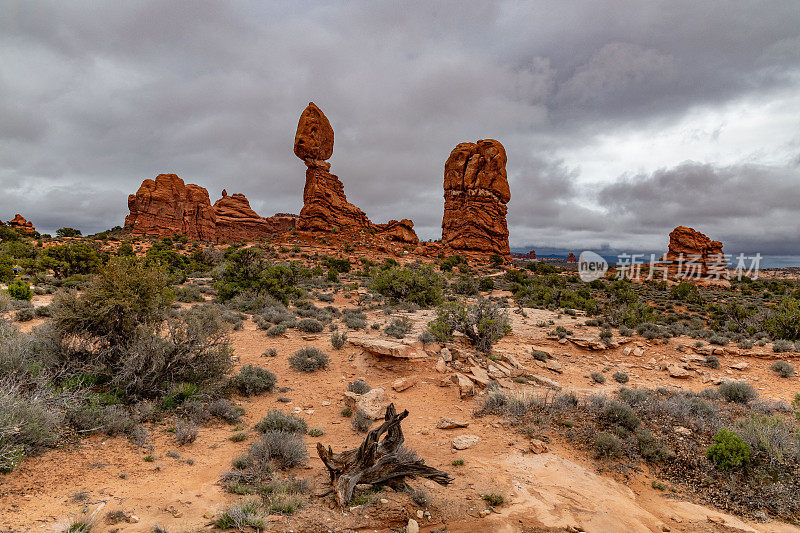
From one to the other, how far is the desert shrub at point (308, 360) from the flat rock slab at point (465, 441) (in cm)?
459

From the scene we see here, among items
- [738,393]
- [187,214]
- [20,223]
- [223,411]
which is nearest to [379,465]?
[223,411]

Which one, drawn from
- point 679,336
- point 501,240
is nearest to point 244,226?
point 501,240

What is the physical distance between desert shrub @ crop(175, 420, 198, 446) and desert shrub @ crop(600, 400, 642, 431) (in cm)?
731

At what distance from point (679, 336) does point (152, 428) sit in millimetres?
18695

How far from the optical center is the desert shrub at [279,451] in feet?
17.1

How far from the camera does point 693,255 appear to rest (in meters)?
47.6

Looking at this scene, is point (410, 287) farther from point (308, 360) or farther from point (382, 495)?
point (382, 495)

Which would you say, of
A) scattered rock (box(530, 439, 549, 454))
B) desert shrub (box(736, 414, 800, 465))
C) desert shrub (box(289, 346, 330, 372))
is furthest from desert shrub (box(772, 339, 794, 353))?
desert shrub (box(289, 346, 330, 372))

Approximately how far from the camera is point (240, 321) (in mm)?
12719

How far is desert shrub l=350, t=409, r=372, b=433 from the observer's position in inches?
261

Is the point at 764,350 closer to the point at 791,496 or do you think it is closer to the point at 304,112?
the point at 791,496

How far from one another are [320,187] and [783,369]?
47039 mm

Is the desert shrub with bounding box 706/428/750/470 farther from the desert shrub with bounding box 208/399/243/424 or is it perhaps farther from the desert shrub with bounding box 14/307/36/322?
the desert shrub with bounding box 14/307/36/322

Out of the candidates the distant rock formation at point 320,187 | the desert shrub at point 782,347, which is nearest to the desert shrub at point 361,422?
the desert shrub at point 782,347
